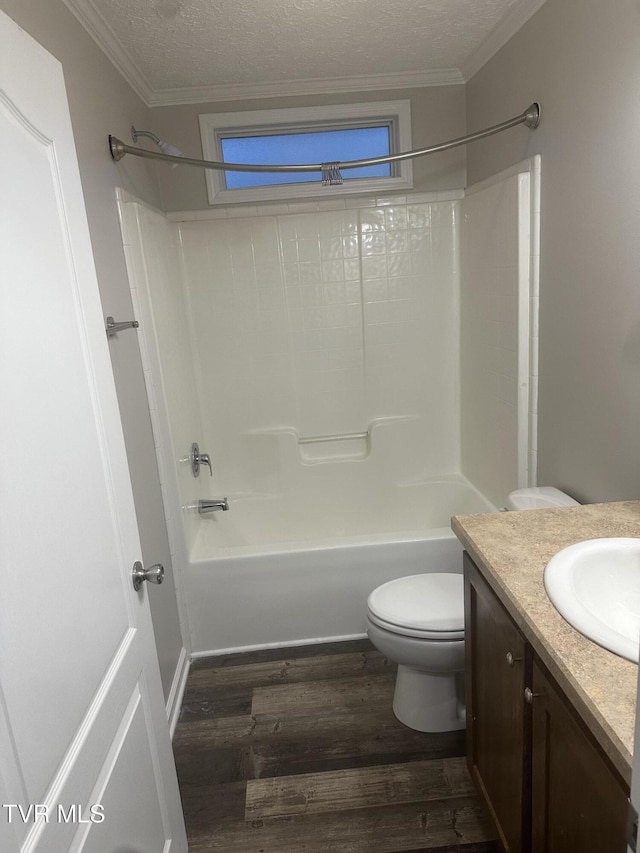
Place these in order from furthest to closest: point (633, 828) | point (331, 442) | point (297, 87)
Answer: point (331, 442), point (297, 87), point (633, 828)

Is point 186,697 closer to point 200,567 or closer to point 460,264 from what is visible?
point 200,567

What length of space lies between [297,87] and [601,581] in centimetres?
240

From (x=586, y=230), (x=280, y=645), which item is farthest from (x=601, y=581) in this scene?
(x=280, y=645)

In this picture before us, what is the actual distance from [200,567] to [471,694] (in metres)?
1.24

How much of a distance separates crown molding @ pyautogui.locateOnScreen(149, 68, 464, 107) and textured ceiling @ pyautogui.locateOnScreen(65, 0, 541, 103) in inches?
1.1

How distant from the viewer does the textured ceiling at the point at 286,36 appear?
5.87ft

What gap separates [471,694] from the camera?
1562 mm

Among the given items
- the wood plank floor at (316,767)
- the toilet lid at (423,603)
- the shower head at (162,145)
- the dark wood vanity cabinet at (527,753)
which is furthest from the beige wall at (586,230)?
the shower head at (162,145)

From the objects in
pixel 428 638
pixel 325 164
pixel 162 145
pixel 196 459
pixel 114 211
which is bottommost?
pixel 428 638

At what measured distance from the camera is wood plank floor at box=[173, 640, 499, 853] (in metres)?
1.61

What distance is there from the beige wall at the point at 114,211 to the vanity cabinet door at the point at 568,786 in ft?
4.37

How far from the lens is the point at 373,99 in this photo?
2609 mm
